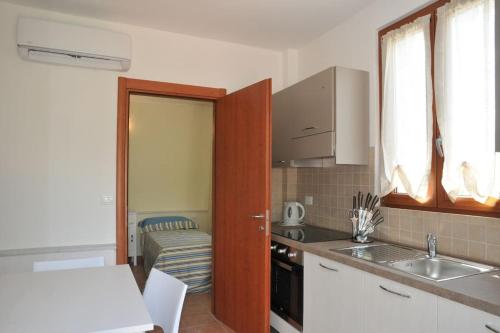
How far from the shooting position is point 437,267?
6.30ft

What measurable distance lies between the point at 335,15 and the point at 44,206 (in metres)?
2.66

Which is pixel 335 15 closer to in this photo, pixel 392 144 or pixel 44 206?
pixel 392 144

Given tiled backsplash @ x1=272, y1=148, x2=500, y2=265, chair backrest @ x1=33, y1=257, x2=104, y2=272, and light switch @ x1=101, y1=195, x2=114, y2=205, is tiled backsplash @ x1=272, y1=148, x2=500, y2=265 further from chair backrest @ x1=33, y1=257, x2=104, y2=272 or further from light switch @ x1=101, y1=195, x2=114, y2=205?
chair backrest @ x1=33, y1=257, x2=104, y2=272

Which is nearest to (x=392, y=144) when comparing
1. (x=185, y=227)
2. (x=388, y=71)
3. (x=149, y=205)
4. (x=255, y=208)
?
(x=388, y=71)

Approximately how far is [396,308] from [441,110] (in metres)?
1.15

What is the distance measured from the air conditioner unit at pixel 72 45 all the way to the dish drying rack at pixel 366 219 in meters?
2.08

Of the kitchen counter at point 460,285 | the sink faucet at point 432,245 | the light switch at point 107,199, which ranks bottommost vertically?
the kitchen counter at point 460,285

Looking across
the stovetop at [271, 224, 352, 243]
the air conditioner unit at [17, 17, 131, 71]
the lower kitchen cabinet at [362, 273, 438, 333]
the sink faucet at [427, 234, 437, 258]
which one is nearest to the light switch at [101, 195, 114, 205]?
the air conditioner unit at [17, 17, 131, 71]

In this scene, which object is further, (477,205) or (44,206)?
(44,206)

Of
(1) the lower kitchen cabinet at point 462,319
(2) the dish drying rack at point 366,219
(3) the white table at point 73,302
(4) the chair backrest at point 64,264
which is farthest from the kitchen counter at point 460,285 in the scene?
(4) the chair backrest at point 64,264

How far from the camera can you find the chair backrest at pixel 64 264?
215 centimetres

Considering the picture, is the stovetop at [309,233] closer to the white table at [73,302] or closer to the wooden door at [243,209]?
the wooden door at [243,209]

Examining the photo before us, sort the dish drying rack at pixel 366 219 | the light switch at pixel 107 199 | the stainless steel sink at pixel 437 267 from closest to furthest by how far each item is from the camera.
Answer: the stainless steel sink at pixel 437 267, the dish drying rack at pixel 366 219, the light switch at pixel 107 199

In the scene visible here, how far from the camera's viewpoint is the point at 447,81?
204 cm
